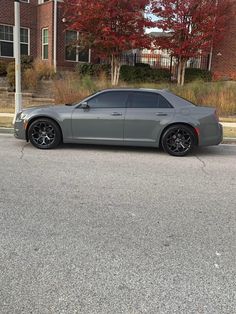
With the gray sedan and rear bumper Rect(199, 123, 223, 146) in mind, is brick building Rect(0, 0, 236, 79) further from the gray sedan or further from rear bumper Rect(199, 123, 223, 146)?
rear bumper Rect(199, 123, 223, 146)

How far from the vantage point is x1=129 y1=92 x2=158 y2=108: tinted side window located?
8.86 meters

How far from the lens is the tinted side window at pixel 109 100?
29.3 feet

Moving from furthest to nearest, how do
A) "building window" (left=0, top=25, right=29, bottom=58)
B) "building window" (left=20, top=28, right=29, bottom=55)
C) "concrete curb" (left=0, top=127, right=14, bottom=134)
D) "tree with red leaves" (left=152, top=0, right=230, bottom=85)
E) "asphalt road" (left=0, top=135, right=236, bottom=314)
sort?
"building window" (left=20, top=28, right=29, bottom=55), "building window" (left=0, top=25, right=29, bottom=58), "tree with red leaves" (left=152, top=0, right=230, bottom=85), "concrete curb" (left=0, top=127, right=14, bottom=134), "asphalt road" (left=0, top=135, right=236, bottom=314)

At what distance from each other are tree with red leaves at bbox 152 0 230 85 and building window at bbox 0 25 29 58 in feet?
29.3

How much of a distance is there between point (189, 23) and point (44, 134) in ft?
43.3

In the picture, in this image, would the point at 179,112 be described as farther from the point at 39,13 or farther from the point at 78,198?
the point at 39,13

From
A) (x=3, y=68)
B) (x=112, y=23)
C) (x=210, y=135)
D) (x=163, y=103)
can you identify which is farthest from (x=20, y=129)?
(x=3, y=68)

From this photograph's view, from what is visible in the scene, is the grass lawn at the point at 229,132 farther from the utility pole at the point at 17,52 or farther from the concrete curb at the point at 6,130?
the utility pole at the point at 17,52

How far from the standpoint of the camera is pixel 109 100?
29.5 ft

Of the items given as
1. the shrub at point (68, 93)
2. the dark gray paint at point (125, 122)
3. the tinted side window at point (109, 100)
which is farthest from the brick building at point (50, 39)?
the dark gray paint at point (125, 122)

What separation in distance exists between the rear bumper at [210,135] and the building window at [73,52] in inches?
594

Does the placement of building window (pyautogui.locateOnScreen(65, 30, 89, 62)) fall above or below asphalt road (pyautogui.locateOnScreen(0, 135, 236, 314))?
above

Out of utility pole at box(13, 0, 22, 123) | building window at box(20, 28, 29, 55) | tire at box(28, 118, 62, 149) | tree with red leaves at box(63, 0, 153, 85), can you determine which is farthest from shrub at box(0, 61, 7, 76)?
tire at box(28, 118, 62, 149)

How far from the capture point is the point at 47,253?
375 centimetres
